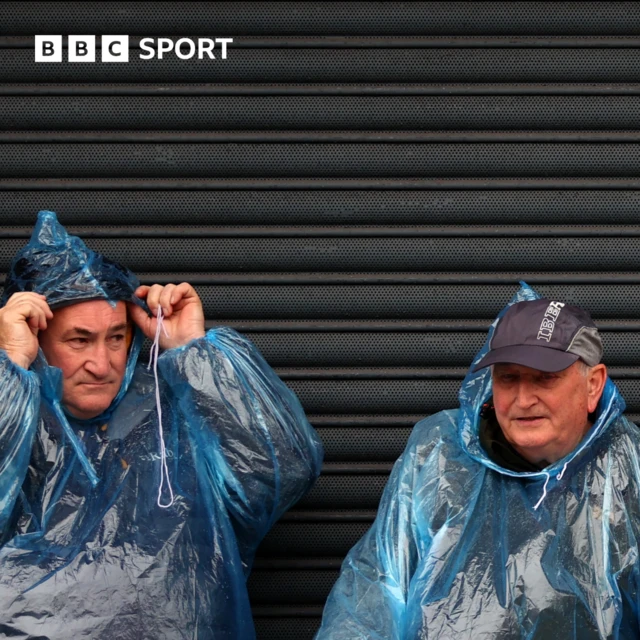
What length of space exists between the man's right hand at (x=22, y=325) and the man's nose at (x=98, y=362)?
0.14 meters

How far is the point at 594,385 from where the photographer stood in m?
2.72

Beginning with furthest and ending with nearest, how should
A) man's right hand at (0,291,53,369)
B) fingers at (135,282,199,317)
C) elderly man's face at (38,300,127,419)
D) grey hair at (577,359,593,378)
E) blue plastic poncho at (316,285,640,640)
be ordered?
fingers at (135,282,199,317), elderly man's face at (38,300,127,419), man's right hand at (0,291,53,369), grey hair at (577,359,593,378), blue plastic poncho at (316,285,640,640)

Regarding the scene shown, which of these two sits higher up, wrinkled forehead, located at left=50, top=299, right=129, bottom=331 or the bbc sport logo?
the bbc sport logo

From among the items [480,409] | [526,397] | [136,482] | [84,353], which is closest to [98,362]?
[84,353]

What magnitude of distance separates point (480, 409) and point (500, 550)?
392 mm

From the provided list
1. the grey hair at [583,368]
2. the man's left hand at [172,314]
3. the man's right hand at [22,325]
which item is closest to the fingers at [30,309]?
the man's right hand at [22,325]

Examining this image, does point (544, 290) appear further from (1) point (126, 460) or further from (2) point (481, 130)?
(1) point (126, 460)

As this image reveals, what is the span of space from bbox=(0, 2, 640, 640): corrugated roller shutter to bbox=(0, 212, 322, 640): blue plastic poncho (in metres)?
0.41

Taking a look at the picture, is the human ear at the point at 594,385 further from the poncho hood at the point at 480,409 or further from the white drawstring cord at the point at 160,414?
the white drawstring cord at the point at 160,414

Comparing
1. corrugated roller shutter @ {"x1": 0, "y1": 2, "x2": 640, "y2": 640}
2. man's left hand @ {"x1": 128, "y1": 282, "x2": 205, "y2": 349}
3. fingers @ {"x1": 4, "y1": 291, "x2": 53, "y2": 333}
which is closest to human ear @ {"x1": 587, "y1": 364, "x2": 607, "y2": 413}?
corrugated roller shutter @ {"x1": 0, "y1": 2, "x2": 640, "y2": 640}

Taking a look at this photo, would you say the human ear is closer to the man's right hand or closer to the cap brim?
the cap brim

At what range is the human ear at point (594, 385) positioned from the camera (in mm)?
2711

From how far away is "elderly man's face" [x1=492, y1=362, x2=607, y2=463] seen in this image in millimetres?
2654

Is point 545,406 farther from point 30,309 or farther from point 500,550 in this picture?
point 30,309
